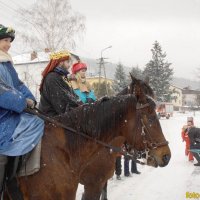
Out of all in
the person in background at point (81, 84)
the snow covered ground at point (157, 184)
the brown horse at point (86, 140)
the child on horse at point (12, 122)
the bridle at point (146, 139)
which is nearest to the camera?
the child on horse at point (12, 122)

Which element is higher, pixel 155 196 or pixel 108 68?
pixel 108 68

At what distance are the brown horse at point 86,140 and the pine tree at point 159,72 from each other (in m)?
53.3

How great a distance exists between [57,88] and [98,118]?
82 centimetres

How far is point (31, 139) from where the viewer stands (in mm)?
3414

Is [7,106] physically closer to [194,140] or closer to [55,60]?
[55,60]

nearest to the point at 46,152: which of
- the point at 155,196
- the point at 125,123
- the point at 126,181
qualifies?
the point at 125,123

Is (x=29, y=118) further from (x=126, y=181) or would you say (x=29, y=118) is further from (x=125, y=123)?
(x=126, y=181)

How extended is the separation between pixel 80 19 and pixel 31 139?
27.2m

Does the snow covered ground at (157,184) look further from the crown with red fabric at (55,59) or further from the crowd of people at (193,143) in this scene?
the crown with red fabric at (55,59)

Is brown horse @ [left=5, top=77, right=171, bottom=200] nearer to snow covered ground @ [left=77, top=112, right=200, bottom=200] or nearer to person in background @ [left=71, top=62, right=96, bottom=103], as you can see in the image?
person in background @ [left=71, top=62, right=96, bottom=103]

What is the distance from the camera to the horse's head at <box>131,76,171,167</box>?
401 cm

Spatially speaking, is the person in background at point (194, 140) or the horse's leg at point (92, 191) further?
the person in background at point (194, 140)

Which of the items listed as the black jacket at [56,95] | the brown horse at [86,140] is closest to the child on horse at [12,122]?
the brown horse at [86,140]

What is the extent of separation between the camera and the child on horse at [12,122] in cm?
331
